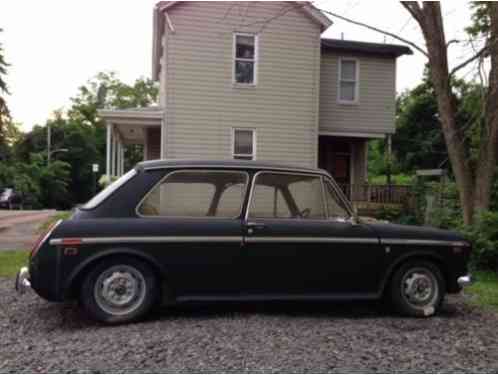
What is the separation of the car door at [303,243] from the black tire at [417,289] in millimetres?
281

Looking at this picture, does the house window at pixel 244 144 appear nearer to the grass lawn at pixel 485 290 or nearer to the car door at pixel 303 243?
the grass lawn at pixel 485 290

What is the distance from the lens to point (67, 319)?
4648 millimetres

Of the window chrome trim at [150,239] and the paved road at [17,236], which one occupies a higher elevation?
the window chrome trim at [150,239]

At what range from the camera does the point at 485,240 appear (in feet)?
27.2

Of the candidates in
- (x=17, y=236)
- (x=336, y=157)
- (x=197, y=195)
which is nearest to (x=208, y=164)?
(x=197, y=195)

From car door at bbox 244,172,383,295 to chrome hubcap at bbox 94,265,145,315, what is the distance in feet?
3.58

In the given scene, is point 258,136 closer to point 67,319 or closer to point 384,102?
point 384,102

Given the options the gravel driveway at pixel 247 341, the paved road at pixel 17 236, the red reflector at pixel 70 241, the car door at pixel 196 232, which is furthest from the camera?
the paved road at pixel 17 236

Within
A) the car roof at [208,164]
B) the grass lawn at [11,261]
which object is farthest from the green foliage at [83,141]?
the car roof at [208,164]

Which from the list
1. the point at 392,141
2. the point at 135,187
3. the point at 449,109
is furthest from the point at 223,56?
the point at 392,141

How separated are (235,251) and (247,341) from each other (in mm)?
980

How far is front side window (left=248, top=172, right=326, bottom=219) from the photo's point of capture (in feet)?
16.0

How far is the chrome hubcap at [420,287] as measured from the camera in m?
4.98

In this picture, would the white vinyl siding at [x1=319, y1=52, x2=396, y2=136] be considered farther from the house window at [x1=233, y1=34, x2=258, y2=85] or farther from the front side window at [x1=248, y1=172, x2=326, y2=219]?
the front side window at [x1=248, y1=172, x2=326, y2=219]
